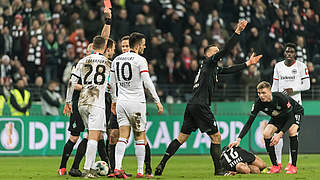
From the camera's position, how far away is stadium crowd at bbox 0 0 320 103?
67.4 feet

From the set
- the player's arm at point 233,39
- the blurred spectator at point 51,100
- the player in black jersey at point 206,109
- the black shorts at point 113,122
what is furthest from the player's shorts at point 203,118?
the blurred spectator at point 51,100

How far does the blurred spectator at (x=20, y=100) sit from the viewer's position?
18.8 metres

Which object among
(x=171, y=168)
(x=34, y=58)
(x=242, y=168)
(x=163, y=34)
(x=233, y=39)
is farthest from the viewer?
(x=163, y=34)

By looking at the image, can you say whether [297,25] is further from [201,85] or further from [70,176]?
[70,176]

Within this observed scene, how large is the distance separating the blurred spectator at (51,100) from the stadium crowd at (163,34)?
0.16m

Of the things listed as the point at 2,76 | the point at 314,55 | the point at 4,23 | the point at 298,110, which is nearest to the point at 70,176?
the point at 298,110

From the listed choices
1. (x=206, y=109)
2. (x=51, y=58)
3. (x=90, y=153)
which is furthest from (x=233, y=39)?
(x=51, y=58)

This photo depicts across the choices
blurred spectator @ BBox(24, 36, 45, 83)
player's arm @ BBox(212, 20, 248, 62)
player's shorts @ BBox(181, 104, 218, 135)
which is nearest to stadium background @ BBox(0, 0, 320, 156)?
blurred spectator @ BBox(24, 36, 45, 83)

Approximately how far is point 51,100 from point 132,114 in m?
7.94

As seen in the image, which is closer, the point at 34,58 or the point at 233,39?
the point at 233,39

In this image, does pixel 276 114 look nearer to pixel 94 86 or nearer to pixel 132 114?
pixel 132 114

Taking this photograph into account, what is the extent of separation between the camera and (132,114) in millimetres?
11375

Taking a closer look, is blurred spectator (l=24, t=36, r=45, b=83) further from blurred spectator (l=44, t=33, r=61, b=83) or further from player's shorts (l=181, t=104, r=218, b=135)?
player's shorts (l=181, t=104, r=218, b=135)

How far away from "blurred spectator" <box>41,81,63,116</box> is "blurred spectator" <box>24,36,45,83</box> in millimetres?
1406
